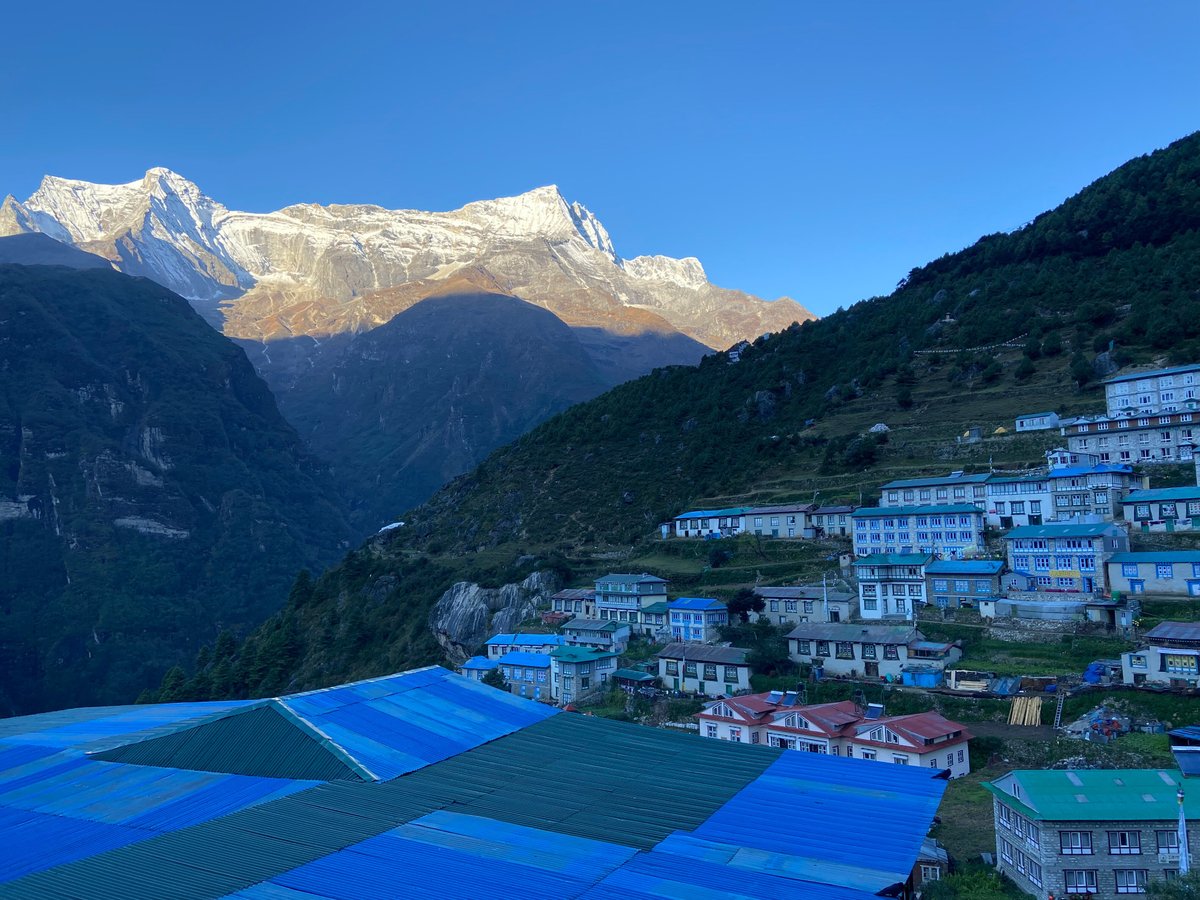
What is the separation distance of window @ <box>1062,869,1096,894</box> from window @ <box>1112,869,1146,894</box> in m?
0.50

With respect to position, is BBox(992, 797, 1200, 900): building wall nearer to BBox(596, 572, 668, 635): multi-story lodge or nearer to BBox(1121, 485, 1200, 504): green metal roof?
BBox(1121, 485, 1200, 504): green metal roof

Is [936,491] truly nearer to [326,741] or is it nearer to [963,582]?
[963,582]

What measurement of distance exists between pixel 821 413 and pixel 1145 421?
2380 cm

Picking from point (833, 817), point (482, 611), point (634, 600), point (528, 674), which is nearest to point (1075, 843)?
point (833, 817)

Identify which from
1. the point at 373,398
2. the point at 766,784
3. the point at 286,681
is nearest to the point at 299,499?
the point at 373,398

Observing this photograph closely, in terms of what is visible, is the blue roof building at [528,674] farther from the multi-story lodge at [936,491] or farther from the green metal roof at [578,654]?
the multi-story lodge at [936,491]

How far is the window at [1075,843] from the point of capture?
1786 cm

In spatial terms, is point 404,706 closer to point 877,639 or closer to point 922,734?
point 922,734

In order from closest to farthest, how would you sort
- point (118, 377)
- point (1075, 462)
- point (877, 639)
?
point (877, 639) → point (1075, 462) → point (118, 377)

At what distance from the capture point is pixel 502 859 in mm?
12672

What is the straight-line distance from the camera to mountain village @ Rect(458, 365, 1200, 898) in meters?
18.7

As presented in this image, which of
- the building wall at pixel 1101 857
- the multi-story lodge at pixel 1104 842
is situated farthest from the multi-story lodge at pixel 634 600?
the building wall at pixel 1101 857

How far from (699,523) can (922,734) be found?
94.2 ft

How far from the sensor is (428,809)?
48.8ft
